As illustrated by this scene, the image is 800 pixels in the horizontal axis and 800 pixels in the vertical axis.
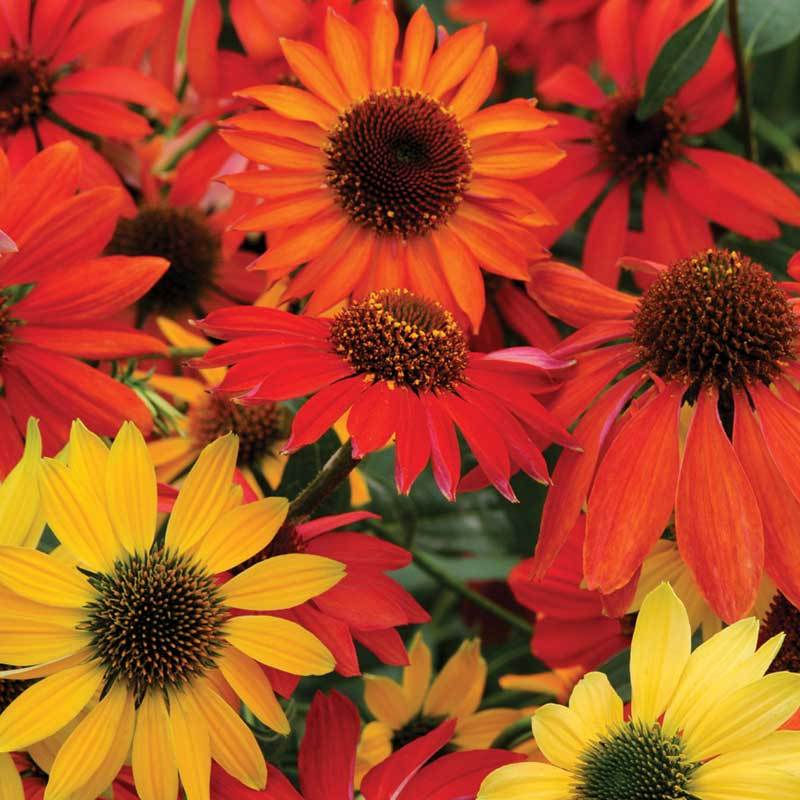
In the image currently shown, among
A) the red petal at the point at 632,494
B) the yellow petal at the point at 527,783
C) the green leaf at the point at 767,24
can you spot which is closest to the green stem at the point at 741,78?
the green leaf at the point at 767,24

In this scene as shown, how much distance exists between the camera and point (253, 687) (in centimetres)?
52

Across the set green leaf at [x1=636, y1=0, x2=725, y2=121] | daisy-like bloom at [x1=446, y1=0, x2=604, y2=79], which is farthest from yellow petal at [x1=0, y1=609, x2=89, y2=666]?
daisy-like bloom at [x1=446, y1=0, x2=604, y2=79]

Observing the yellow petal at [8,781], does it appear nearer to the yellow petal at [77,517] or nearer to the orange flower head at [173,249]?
the yellow petal at [77,517]

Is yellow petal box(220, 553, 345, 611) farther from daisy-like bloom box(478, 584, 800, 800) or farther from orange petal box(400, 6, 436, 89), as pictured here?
orange petal box(400, 6, 436, 89)

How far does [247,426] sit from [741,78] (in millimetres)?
379

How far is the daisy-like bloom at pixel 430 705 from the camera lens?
2.31 ft

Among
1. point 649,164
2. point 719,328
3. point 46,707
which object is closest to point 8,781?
point 46,707

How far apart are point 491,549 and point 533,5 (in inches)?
20.6

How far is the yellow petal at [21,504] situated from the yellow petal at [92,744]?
2.8 inches

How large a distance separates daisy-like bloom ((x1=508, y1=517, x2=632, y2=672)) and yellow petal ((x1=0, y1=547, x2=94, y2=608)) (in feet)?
0.81

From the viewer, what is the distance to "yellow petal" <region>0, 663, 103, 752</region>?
0.47 metres

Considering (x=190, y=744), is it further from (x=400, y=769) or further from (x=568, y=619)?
(x=568, y=619)

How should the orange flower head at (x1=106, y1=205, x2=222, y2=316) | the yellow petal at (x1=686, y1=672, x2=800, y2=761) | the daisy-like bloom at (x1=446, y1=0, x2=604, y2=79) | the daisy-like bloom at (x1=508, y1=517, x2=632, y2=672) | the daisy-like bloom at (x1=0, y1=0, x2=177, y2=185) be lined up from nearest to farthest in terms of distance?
the yellow petal at (x1=686, y1=672, x2=800, y2=761), the daisy-like bloom at (x1=508, y1=517, x2=632, y2=672), the daisy-like bloom at (x1=0, y1=0, x2=177, y2=185), the orange flower head at (x1=106, y1=205, x2=222, y2=316), the daisy-like bloom at (x1=446, y1=0, x2=604, y2=79)

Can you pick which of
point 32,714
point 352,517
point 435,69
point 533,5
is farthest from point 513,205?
point 533,5
